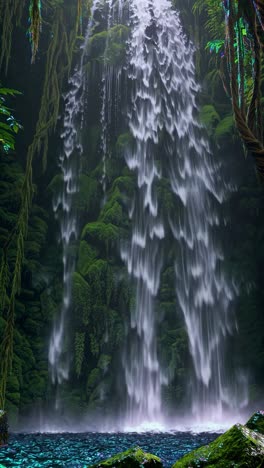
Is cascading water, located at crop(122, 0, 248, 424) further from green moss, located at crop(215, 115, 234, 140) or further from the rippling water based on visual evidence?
the rippling water

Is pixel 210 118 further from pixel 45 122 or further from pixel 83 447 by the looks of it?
pixel 83 447

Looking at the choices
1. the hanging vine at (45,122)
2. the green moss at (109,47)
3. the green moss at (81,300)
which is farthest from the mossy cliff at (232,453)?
the green moss at (109,47)

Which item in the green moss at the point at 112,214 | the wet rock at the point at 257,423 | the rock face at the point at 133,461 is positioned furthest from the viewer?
the green moss at the point at 112,214

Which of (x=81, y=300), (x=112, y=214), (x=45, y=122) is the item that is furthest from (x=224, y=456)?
(x=45, y=122)

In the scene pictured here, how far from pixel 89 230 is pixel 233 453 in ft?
24.0

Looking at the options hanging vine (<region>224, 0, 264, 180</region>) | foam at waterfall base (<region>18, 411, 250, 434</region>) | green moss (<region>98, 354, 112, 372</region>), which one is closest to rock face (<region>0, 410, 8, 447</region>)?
foam at waterfall base (<region>18, 411, 250, 434</region>)

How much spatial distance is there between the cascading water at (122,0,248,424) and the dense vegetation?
308mm

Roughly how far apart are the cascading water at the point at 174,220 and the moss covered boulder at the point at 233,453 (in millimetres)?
5659

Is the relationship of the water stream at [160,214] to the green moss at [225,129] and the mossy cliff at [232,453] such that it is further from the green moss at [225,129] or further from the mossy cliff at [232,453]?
the mossy cliff at [232,453]

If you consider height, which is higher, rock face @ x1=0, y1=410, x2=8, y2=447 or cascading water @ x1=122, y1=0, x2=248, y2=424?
cascading water @ x1=122, y1=0, x2=248, y2=424

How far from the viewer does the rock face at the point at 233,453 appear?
3020 mm

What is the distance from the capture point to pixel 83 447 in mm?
5965

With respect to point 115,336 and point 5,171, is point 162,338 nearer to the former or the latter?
point 115,336

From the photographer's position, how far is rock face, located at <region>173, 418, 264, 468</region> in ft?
9.91
